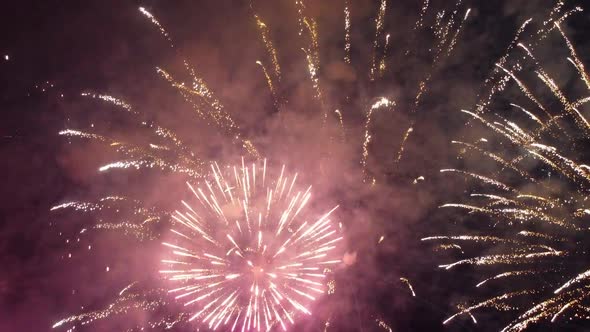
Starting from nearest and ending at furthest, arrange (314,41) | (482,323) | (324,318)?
1. (314,41)
2. (324,318)
3. (482,323)

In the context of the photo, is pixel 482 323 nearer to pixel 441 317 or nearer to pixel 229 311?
pixel 441 317

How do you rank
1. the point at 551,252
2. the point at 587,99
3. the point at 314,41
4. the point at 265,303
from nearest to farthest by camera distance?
the point at 587,99 → the point at 551,252 → the point at 314,41 → the point at 265,303

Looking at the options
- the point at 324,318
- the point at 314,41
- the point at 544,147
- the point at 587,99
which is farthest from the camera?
the point at 324,318

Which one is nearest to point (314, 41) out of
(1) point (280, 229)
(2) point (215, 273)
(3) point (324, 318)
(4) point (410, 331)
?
(1) point (280, 229)

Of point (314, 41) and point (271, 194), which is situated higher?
point (314, 41)

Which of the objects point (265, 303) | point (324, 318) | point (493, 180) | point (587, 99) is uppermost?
point (587, 99)

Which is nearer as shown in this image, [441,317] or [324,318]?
[324,318]

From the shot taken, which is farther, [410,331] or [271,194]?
[410,331]

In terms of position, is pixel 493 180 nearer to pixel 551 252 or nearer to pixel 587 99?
pixel 551 252

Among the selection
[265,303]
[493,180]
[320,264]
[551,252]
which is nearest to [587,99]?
[493,180]
